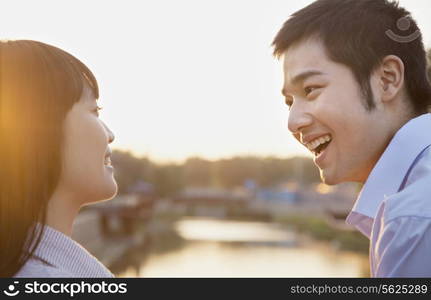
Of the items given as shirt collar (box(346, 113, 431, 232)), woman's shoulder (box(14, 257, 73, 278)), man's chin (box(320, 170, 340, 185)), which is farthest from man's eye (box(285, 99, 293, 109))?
woman's shoulder (box(14, 257, 73, 278))

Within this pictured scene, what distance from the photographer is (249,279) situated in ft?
6.99

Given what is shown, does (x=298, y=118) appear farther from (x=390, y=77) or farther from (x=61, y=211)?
(x=61, y=211)

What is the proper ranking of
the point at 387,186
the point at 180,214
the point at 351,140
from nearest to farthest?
the point at 387,186
the point at 351,140
the point at 180,214

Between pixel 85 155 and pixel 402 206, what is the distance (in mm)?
998

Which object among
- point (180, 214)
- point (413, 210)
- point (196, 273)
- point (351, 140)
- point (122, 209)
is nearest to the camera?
point (413, 210)

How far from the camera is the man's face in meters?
2.08

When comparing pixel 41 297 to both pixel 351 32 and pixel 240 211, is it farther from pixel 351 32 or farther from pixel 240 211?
pixel 240 211

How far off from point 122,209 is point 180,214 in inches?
1217

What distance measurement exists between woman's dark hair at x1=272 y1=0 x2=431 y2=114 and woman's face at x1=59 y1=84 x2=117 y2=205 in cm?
66

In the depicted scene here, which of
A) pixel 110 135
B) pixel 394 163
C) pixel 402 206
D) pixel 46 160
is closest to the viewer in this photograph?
pixel 402 206

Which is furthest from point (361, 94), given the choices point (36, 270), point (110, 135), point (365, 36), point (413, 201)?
point (36, 270)

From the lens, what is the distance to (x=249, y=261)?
2053 centimetres

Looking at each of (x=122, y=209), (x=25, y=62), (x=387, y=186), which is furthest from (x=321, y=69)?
(x=122, y=209)

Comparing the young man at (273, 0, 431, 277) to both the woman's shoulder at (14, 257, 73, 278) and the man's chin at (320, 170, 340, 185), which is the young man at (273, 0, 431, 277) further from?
the woman's shoulder at (14, 257, 73, 278)
